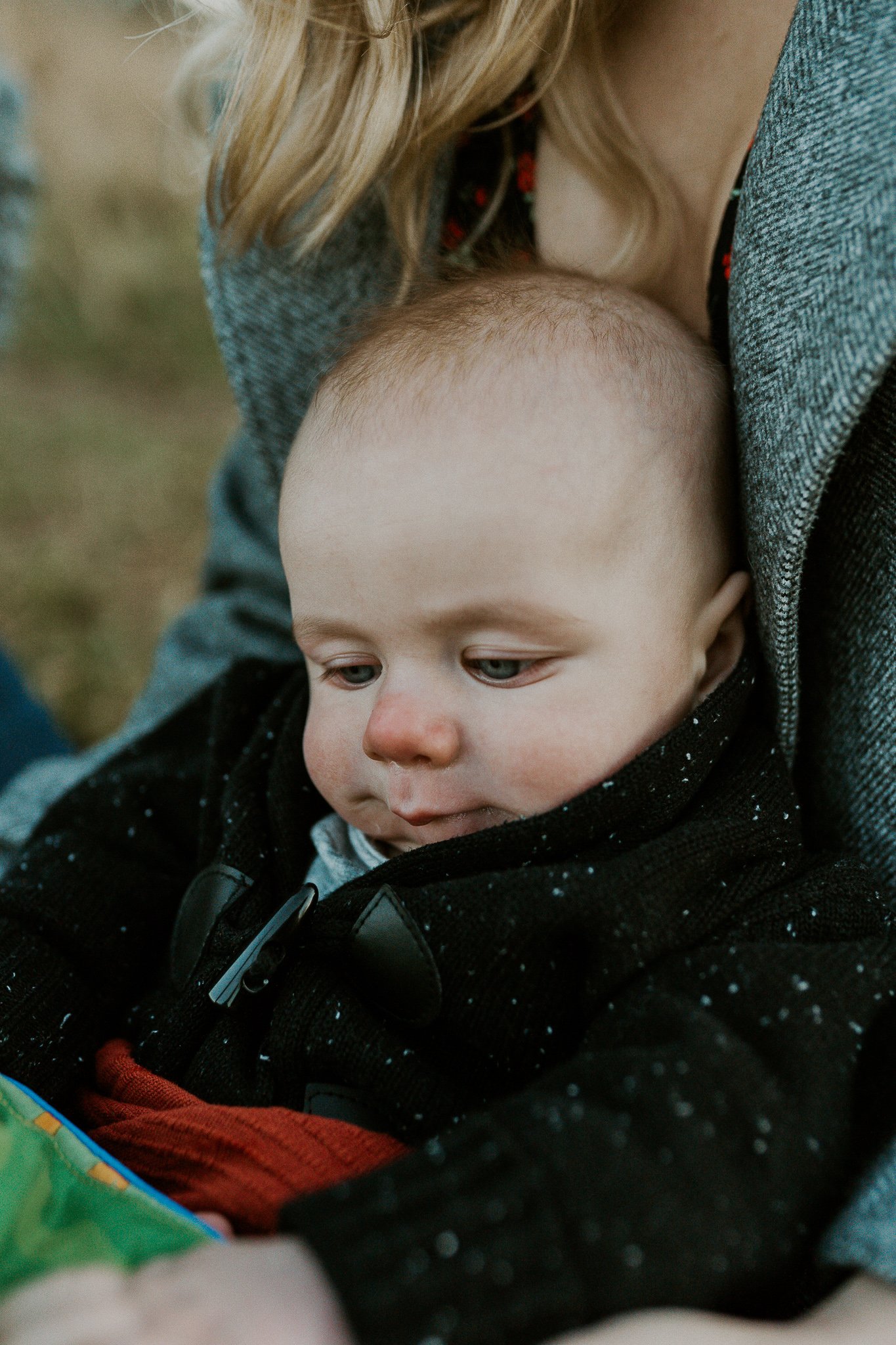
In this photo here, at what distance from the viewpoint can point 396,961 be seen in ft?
3.25

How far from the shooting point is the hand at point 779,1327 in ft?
2.34

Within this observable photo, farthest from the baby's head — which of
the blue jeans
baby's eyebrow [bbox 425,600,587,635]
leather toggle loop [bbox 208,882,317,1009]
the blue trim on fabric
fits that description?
the blue jeans

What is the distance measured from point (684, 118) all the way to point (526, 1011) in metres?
0.96

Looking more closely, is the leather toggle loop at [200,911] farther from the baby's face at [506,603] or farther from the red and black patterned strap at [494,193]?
the red and black patterned strap at [494,193]

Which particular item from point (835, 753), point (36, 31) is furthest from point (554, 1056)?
point (36, 31)

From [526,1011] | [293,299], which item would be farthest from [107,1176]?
[293,299]

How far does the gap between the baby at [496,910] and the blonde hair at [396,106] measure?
0.59 ft

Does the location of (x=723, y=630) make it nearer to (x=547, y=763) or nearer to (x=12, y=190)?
(x=547, y=763)

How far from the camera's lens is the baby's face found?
3.38ft

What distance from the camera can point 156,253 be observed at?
5.03 meters

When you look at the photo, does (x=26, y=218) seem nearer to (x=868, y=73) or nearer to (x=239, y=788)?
(x=239, y=788)

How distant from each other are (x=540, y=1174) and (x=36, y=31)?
7.04 m

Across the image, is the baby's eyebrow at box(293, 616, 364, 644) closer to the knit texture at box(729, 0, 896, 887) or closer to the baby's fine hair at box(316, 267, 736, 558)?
the baby's fine hair at box(316, 267, 736, 558)

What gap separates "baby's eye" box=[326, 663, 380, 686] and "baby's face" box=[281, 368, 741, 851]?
4cm
